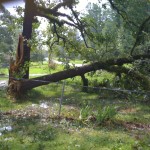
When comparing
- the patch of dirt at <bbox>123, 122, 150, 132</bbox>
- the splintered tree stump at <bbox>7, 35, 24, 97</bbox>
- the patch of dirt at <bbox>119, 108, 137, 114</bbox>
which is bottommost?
the patch of dirt at <bbox>123, 122, 150, 132</bbox>

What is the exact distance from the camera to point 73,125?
859 cm

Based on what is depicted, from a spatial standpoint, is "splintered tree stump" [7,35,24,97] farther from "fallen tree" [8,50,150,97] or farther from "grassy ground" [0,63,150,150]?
"grassy ground" [0,63,150,150]

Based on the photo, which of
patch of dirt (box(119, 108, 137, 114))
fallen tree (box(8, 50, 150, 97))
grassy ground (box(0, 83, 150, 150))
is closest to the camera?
grassy ground (box(0, 83, 150, 150))

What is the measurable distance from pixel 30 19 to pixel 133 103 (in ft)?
24.6

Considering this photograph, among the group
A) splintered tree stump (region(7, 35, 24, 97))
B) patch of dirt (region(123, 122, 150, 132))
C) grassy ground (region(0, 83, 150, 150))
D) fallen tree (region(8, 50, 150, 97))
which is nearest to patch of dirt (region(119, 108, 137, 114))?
grassy ground (region(0, 83, 150, 150))

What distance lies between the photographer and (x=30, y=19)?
15.9 meters

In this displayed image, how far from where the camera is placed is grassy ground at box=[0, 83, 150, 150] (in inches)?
266

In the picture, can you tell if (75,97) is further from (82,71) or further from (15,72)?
(15,72)

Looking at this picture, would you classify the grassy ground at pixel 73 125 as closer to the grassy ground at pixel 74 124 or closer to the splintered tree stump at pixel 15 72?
the grassy ground at pixel 74 124

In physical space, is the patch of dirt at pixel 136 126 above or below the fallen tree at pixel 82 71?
below

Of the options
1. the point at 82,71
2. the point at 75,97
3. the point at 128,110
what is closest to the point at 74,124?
the point at 128,110

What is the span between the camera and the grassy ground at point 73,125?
675 centimetres

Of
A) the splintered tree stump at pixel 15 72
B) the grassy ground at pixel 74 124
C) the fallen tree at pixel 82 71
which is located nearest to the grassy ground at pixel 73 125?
the grassy ground at pixel 74 124

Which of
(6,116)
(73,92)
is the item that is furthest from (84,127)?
(73,92)
